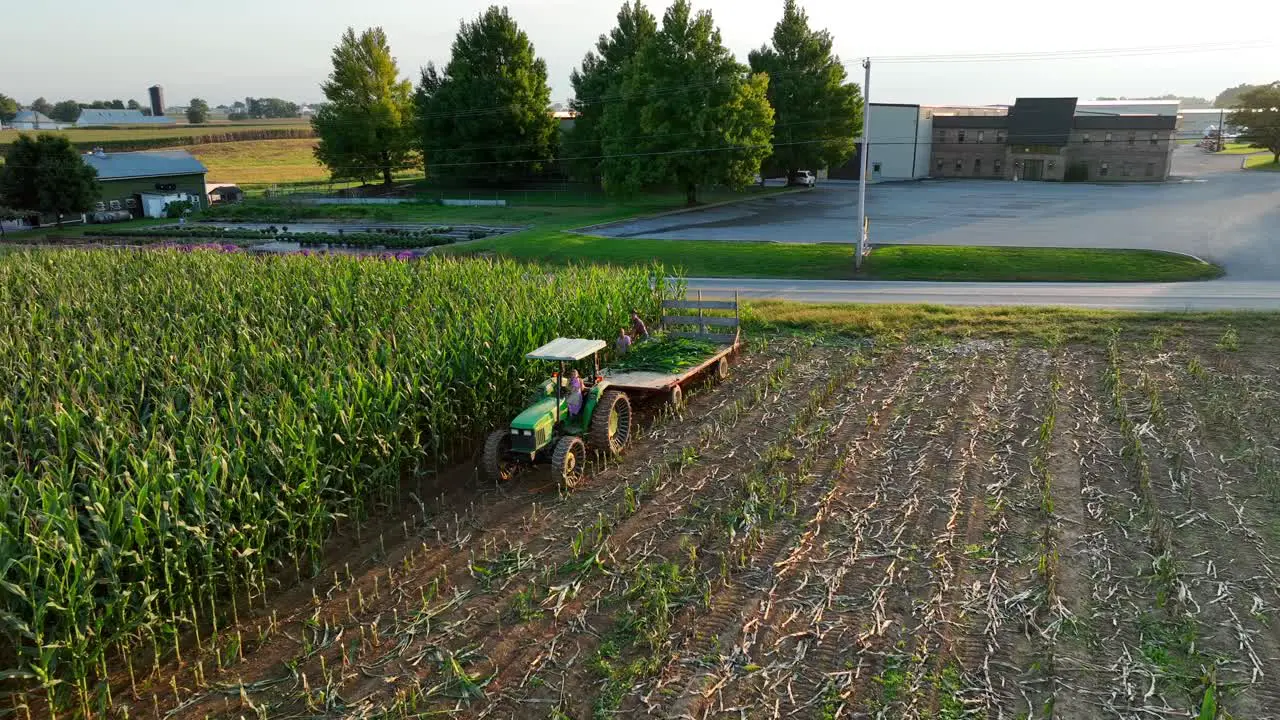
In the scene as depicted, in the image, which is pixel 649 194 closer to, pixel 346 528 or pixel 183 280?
pixel 183 280

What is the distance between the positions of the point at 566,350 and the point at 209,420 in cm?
518

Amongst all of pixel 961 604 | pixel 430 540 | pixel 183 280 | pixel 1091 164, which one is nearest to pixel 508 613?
pixel 430 540

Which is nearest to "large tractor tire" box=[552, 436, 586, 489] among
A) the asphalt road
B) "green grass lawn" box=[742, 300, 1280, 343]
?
"green grass lawn" box=[742, 300, 1280, 343]

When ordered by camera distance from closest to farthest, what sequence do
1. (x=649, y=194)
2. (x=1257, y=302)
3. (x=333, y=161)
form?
(x=1257, y=302)
(x=649, y=194)
(x=333, y=161)

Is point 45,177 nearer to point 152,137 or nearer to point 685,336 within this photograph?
point 685,336

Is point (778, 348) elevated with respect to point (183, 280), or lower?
lower

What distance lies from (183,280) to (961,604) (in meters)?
18.5

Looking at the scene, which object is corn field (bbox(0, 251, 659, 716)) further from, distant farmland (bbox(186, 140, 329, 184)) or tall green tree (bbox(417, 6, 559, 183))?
distant farmland (bbox(186, 140, 329, 184))

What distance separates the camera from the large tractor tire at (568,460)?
1177cm

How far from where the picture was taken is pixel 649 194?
66562mm

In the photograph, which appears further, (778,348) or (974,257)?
(974,257)

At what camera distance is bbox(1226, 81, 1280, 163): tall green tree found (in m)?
88.2

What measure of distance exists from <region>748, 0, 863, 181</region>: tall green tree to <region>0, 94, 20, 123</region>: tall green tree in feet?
561

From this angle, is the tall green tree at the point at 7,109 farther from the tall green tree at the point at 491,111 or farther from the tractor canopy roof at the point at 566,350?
the tractor canopy roof at the point at 566,350
